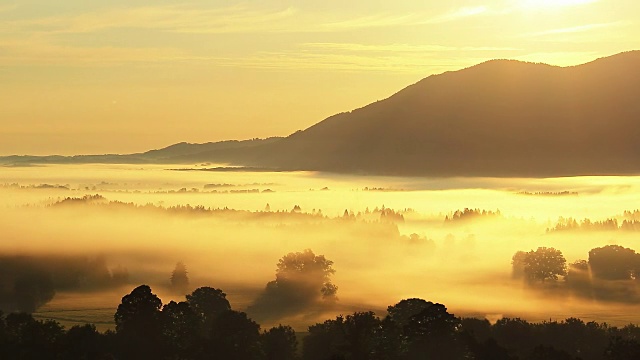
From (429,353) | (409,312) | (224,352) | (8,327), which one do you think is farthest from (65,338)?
(409,312)

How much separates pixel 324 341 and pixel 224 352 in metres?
16.9

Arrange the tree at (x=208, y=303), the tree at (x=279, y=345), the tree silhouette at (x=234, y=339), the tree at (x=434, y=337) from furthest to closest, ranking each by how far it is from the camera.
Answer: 1. the tree at (x=208, y=303)
2. the tree at (x=279, y=345)
3. the tree silhouette at (x=234, y=339)
4. the tree at (x=434, y=337)

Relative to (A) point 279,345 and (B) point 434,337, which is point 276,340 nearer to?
(A) point 279,345

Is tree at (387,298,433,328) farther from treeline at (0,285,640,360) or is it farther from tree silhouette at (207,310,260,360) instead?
tree silhouette at (207,310,260,360)

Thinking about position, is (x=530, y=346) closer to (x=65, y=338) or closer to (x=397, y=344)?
(x=397, y=344)

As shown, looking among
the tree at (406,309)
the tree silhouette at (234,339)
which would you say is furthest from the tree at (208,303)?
the tree at (406,309)

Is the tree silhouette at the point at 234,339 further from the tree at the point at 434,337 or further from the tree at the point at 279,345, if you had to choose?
the tree at the point at 434,337

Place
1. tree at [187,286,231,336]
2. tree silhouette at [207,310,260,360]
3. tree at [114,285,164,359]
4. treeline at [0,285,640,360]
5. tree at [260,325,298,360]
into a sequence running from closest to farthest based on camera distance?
1. treeline at [0,285,640,360]
2. tree silhouette at [207,310,260,360]
3. tree at [114,285,164,359]
4. tree at [260,325,298,360]
5. tree at [187,286,231,336]

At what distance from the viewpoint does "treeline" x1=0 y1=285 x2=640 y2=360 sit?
126 metres

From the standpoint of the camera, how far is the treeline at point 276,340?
126 m

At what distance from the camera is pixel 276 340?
144 metres

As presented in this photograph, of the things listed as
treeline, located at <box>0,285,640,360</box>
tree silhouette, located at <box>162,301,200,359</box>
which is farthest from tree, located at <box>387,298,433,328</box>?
tree silhouette, located at <box>162,301,200,359</box>

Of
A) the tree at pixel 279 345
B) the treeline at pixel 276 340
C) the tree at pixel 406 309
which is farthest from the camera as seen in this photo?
the tree at pixel 406 309

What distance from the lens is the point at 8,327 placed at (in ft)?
451
